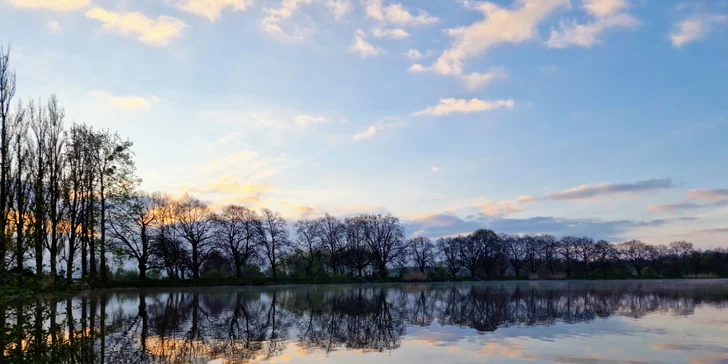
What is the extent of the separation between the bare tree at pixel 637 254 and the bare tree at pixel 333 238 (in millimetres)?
70434

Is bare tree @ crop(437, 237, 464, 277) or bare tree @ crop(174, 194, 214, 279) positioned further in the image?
bare tree @ crop(437, 237, 464, 277)

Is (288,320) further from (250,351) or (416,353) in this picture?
(416,353)

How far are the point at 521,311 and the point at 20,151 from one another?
90.6ft

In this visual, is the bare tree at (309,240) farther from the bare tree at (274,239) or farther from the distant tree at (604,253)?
the distant tree at (604,253)

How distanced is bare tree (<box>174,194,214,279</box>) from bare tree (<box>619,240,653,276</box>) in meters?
95.8

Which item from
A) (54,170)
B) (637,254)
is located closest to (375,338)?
(54,170)

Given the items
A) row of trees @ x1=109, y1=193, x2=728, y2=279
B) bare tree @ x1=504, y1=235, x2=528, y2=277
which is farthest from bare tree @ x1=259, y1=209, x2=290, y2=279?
bare tree @ x1=504, y1=235, x2=528, y2=277

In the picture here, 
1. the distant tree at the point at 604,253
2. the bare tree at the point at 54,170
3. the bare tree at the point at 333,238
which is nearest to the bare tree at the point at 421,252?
the bare tree at the point at 333,238

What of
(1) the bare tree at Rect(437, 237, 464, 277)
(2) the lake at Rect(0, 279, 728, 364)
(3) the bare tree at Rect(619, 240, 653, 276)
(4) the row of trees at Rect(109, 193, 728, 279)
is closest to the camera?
(2) the lake at Rect(0, 279, 728, 364)

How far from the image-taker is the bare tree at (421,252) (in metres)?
103

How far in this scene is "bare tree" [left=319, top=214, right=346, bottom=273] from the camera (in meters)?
85.5

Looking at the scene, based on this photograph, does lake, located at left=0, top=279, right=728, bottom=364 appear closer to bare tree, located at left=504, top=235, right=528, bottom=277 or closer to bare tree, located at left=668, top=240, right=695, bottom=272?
bare tree, located at left=504, top=235, right=528, bottom=277

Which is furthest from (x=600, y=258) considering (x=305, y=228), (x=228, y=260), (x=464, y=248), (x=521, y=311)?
(x=521, y=311)

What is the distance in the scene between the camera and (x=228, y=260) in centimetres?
7394
